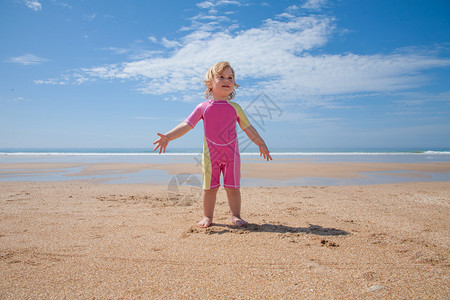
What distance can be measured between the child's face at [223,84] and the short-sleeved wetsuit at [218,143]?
3.9 inches

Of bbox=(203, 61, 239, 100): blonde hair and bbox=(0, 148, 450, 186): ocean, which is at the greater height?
bbox=(203, 61, 239, 100): blonde hair

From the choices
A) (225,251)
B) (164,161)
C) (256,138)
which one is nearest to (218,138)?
(256,138)

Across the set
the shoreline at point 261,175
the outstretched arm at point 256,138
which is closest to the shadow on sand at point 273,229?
the outstretched arm at point 256,138

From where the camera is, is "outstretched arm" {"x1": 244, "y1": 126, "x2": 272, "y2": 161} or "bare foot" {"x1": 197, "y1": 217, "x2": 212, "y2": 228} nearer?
"bare foot" {"x1": 197, "y1": 217, "x2": 212, "y2": 228}

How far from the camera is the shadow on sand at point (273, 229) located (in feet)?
10.3

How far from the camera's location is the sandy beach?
6.02 ft

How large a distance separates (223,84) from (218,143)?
80cm

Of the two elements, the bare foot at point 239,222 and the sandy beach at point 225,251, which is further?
the bare foot at point 239,222

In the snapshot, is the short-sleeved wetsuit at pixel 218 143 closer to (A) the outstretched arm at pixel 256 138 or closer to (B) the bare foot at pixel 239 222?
(A) the outstretched arm at pixel 256 138

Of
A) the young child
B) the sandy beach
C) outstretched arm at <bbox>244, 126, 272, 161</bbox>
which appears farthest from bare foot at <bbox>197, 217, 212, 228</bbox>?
outstretched arm at <bbox>244, 126, 272, 161</bbox>

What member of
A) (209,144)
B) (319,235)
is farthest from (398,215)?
(209,144)

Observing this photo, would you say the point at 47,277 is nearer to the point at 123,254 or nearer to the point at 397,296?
→ the point at 123,254

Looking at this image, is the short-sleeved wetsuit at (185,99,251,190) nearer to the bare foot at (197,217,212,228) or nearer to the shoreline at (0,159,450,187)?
the bare foot at (197,217,212,228)

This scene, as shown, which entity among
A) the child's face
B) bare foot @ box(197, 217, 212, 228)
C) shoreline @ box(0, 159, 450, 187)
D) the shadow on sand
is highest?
the child's face
